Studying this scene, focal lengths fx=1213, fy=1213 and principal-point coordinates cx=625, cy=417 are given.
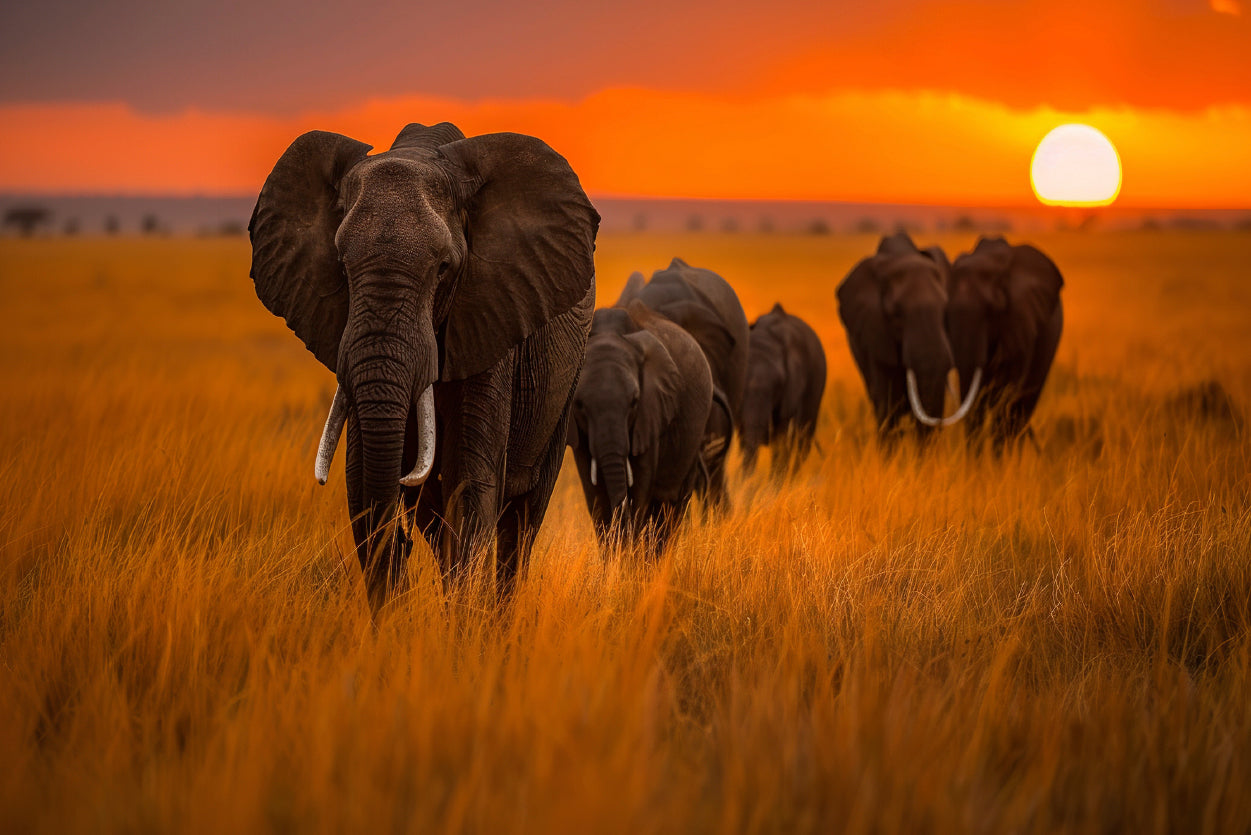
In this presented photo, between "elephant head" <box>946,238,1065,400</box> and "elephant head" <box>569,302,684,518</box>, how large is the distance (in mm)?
4879

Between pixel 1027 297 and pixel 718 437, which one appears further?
pixel 1027 297

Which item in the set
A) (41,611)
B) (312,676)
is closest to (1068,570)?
(312,676)

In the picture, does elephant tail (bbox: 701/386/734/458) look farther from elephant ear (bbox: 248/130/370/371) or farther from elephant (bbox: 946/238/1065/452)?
elephant ear (bbox: 248/130/370/371)

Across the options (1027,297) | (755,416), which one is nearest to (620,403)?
(755,416)

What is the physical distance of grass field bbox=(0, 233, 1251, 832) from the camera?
8.70 ft

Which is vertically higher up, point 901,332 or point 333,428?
point 901,332

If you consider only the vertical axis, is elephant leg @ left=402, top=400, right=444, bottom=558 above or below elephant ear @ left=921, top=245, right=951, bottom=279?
below

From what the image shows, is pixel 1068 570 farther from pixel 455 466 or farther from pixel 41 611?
pixel 41 611

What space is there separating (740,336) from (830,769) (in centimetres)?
674

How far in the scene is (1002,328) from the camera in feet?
36.9

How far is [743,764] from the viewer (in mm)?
2770

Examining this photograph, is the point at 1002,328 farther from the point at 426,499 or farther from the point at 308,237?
the point at 308,237

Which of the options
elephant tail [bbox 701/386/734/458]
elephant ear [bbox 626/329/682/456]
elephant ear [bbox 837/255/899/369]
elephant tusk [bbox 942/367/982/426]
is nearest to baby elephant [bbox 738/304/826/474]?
elephant ear [bbox 837/255/899/369]

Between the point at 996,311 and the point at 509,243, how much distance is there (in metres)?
7.83
